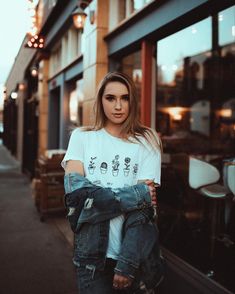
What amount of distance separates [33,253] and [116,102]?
131 inches

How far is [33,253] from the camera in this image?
4547 millimetres

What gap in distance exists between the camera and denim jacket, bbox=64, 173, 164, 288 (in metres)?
1.70

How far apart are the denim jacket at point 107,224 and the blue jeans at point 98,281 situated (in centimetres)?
5

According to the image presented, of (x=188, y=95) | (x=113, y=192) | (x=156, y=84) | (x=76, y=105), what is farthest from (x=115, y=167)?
(x=188, y=95)

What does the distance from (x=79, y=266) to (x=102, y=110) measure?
2.85ft

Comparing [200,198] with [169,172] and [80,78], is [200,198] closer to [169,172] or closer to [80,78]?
[169,172]

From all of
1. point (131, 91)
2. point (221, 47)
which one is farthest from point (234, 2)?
point (221, 47)

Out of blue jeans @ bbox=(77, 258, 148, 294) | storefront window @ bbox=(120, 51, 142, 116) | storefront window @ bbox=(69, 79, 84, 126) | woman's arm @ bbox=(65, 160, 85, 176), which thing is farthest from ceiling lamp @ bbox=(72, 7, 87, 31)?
Result: blue jeans @ bbox=(77, 258, 148, 294)

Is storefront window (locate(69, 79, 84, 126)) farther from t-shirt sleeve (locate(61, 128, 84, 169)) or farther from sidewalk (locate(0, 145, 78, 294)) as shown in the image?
t-shirt sleeve (locate(61, 128, 84, 169))

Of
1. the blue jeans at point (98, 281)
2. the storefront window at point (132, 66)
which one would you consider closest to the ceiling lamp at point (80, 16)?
the storefront window at point (132, 66)

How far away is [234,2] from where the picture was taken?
10.3 feet

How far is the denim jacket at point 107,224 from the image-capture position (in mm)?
1695

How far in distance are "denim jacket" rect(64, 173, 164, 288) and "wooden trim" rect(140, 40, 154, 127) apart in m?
2.88

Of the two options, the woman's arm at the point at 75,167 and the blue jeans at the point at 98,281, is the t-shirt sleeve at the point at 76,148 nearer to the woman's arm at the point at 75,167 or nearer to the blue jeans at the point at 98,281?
the woman's arm at the point at 75,167
